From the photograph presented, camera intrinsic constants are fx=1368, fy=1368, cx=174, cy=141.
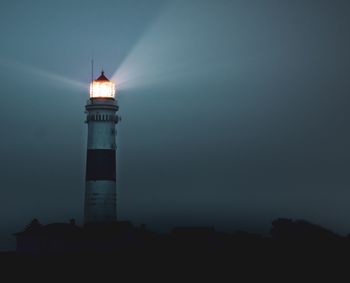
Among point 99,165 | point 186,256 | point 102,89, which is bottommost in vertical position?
point 186,256

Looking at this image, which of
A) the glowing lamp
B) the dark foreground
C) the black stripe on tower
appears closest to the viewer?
the dark foreground

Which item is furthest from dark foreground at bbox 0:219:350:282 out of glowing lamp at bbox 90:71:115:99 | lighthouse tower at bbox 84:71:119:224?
glowing lamp at bbox 90:71:115:99

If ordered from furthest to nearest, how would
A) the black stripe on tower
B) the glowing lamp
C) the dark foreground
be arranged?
the glowing lamp < the black stripe on tower < the dark foreground

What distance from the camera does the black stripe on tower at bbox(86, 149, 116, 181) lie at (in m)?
104

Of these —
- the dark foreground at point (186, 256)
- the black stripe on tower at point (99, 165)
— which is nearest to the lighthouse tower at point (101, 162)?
the black stripe on tower at point (99, 165)

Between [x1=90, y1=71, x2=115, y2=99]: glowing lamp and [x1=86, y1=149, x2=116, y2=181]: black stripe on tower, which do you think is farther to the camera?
[x1=90, y1=71, x2=115, y2=99]: glowing lamp

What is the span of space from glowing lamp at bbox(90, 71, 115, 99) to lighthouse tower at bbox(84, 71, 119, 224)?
115 centimetres

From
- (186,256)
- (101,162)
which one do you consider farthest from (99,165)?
(186,256)

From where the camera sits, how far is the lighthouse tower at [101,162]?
343 ft

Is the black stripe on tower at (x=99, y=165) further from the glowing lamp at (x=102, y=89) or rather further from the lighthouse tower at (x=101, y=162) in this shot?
the glowing lamp at (x=102, y=89)

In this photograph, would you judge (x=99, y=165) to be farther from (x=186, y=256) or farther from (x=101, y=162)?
(x=186, y=256)

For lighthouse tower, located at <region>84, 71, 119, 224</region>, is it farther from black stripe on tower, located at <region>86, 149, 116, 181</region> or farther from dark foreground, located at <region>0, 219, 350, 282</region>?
dark foreground, located at <region>0, 219, 350, 282</region>

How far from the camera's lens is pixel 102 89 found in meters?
108

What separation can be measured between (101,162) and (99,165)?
279 millimetres
